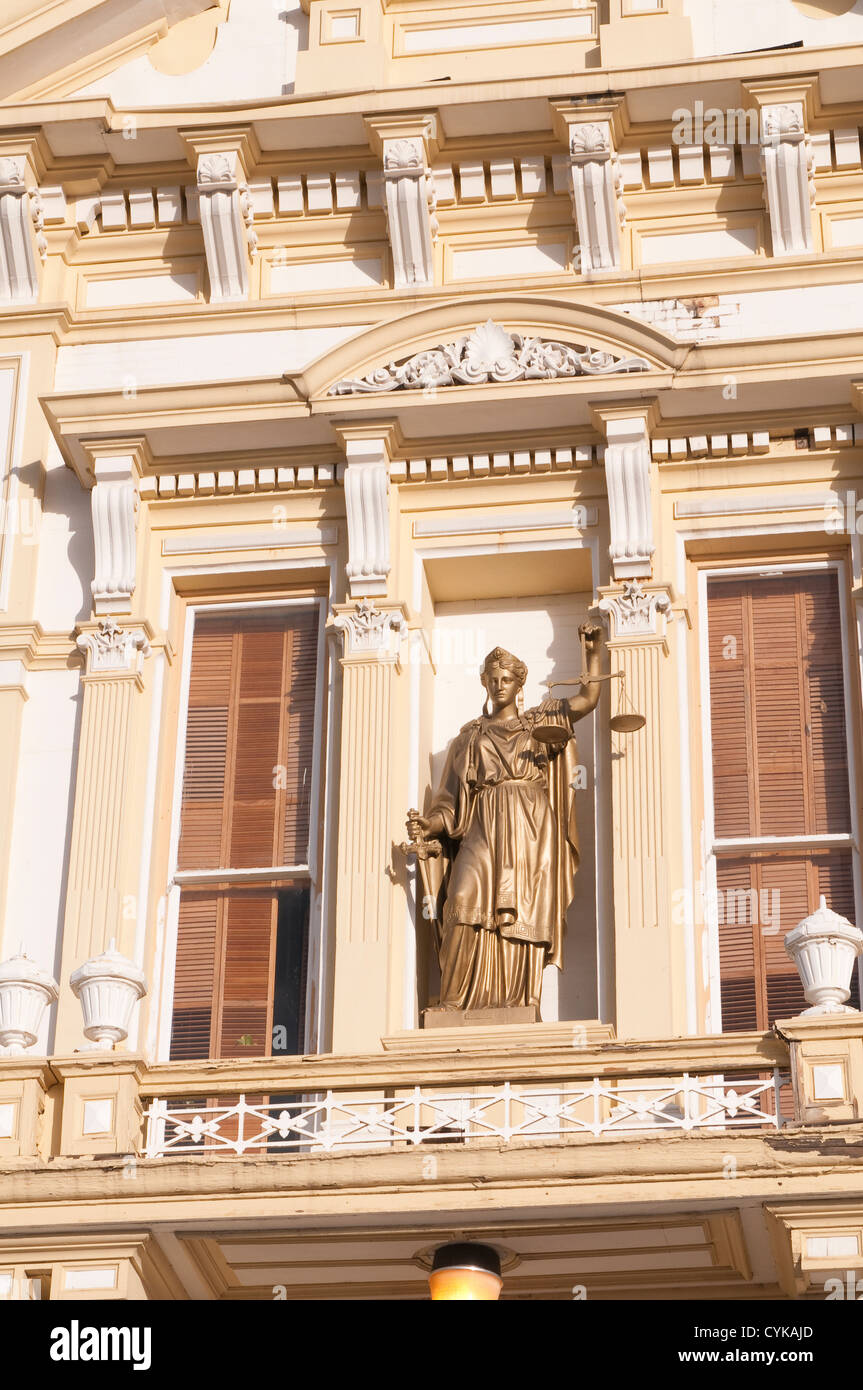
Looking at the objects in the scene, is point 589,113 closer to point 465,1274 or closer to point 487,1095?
point 487,1095

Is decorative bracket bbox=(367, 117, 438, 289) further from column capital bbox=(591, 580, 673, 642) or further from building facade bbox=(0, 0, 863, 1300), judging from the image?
column capital bbox=(591, 580, 673, 642)

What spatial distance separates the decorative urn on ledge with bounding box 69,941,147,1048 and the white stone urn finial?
3342mm

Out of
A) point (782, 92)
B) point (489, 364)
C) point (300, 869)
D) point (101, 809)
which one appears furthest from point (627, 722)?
point (782, 92)

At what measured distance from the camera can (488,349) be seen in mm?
16969

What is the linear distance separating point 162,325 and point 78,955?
4.26m

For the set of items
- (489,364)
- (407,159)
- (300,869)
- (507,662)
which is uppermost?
(407,159)

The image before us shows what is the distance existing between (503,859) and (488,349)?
10.5ft

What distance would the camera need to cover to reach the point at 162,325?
58.6 feet

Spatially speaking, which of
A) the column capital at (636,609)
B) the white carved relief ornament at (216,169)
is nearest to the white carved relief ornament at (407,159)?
the white carved relief ornament at (216,169)

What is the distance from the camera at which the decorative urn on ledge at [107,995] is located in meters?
14.2

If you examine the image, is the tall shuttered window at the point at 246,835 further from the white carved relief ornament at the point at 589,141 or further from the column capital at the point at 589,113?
the column capital at the point at 589,113

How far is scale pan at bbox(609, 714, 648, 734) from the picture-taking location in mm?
16016
